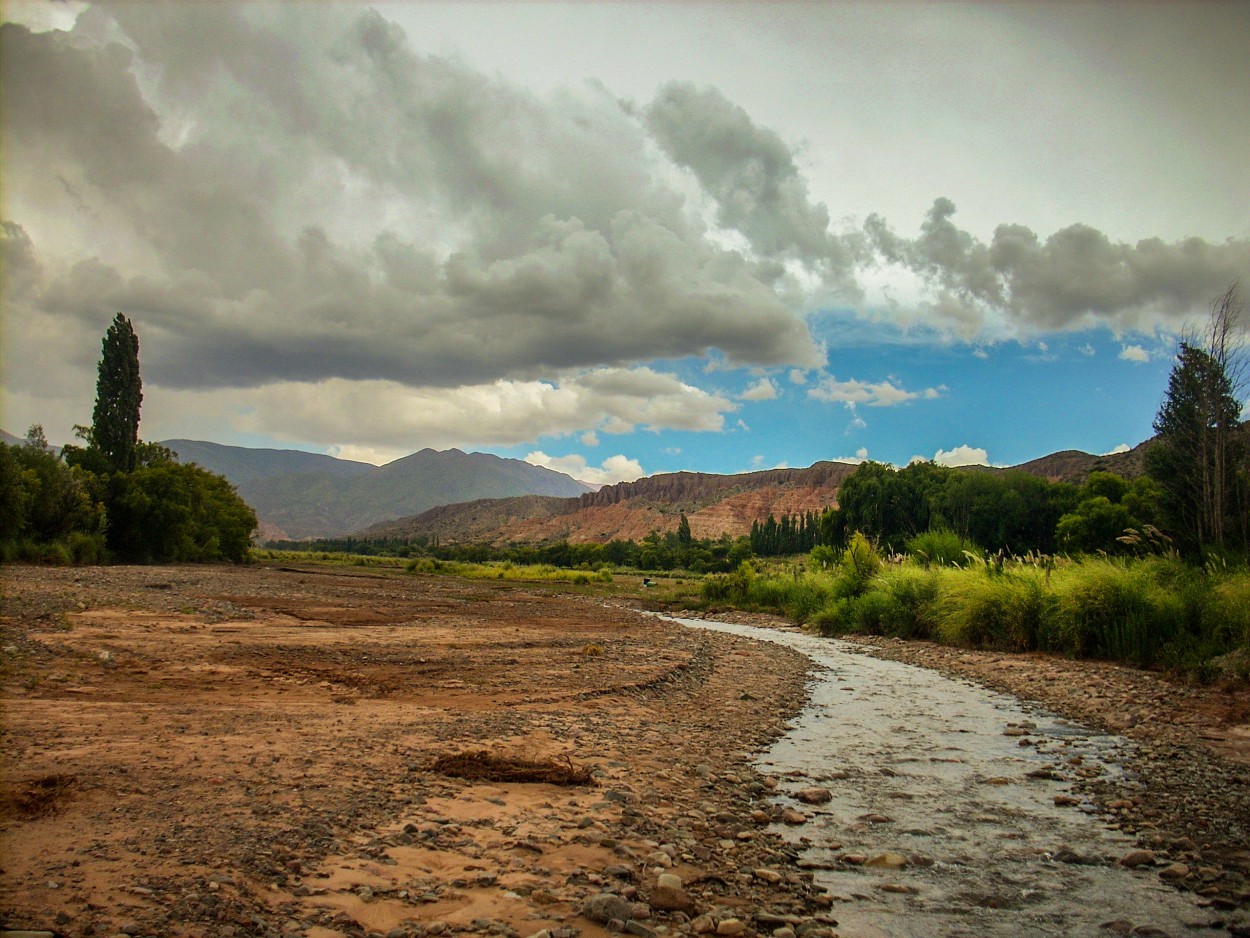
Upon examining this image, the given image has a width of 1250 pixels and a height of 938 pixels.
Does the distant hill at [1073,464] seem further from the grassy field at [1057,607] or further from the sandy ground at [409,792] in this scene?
the sandy ground at [409,792]

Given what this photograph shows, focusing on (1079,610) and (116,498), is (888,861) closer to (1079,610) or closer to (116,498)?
(1079,610)

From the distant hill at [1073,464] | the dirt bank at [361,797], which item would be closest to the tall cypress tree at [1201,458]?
the dirt bank at [361,797]

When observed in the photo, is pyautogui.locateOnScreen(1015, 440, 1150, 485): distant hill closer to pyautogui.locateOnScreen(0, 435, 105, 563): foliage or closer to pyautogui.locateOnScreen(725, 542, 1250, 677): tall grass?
pyautogui.locateOnScreen(725, 542, 1250, 677): tall grass

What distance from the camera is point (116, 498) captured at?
165 ft

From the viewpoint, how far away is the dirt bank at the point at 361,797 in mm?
4133

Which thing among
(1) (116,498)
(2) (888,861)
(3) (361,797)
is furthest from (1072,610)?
(1) (116,498)

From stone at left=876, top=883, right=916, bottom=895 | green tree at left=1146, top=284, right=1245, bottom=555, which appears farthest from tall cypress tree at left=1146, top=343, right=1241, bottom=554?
stone at left=876, top=883, right=916, bottom=895

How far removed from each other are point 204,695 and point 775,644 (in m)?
16.9

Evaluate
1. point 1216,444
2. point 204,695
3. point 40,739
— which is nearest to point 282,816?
point 40,739

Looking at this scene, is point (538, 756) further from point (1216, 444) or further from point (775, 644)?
point (1216, 444)

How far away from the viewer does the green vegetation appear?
36531 millimetres

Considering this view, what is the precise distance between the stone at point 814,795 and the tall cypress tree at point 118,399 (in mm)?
59135

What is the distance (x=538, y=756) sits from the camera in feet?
25.0

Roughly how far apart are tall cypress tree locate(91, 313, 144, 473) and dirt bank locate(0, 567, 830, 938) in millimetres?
47524
